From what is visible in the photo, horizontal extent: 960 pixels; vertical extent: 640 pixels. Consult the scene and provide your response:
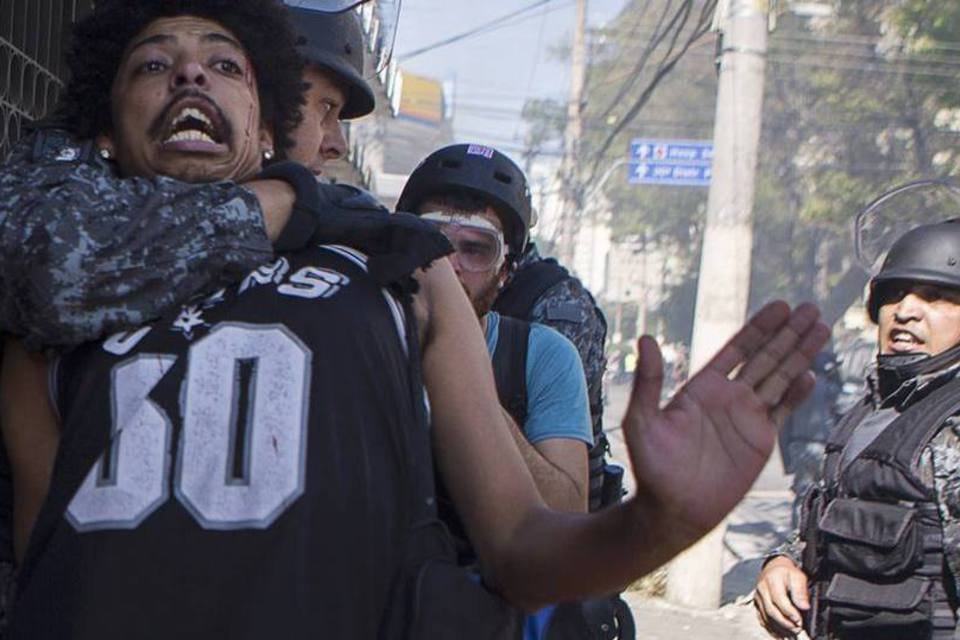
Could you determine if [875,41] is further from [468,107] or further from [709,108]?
[709,108]

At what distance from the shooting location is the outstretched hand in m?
1.69

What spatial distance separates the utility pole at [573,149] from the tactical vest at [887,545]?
28761mm

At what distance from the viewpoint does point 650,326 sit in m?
67.2

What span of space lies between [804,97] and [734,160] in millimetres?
28162

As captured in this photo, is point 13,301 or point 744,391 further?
point 13,301

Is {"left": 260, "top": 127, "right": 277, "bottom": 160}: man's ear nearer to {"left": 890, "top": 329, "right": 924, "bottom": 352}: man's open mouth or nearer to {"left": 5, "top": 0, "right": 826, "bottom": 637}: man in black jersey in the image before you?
{"left": 5, "top": 0, "right": 826, "bottom": 637}: man in black jersey

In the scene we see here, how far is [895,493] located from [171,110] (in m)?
3.00

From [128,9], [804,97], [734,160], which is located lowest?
[128,9]

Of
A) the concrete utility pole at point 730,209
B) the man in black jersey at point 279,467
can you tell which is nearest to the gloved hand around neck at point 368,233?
the man in black jersey at point 279,467

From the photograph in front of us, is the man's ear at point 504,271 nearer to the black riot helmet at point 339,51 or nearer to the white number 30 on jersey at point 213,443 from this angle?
the black riot helmet at point 339,51

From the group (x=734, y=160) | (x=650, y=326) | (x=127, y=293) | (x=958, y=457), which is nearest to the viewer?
(x=127, y=293)

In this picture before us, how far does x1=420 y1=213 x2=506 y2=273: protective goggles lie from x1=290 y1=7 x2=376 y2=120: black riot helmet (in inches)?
13.0

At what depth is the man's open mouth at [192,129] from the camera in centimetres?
209

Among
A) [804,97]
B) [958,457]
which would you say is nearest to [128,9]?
[958,457]
